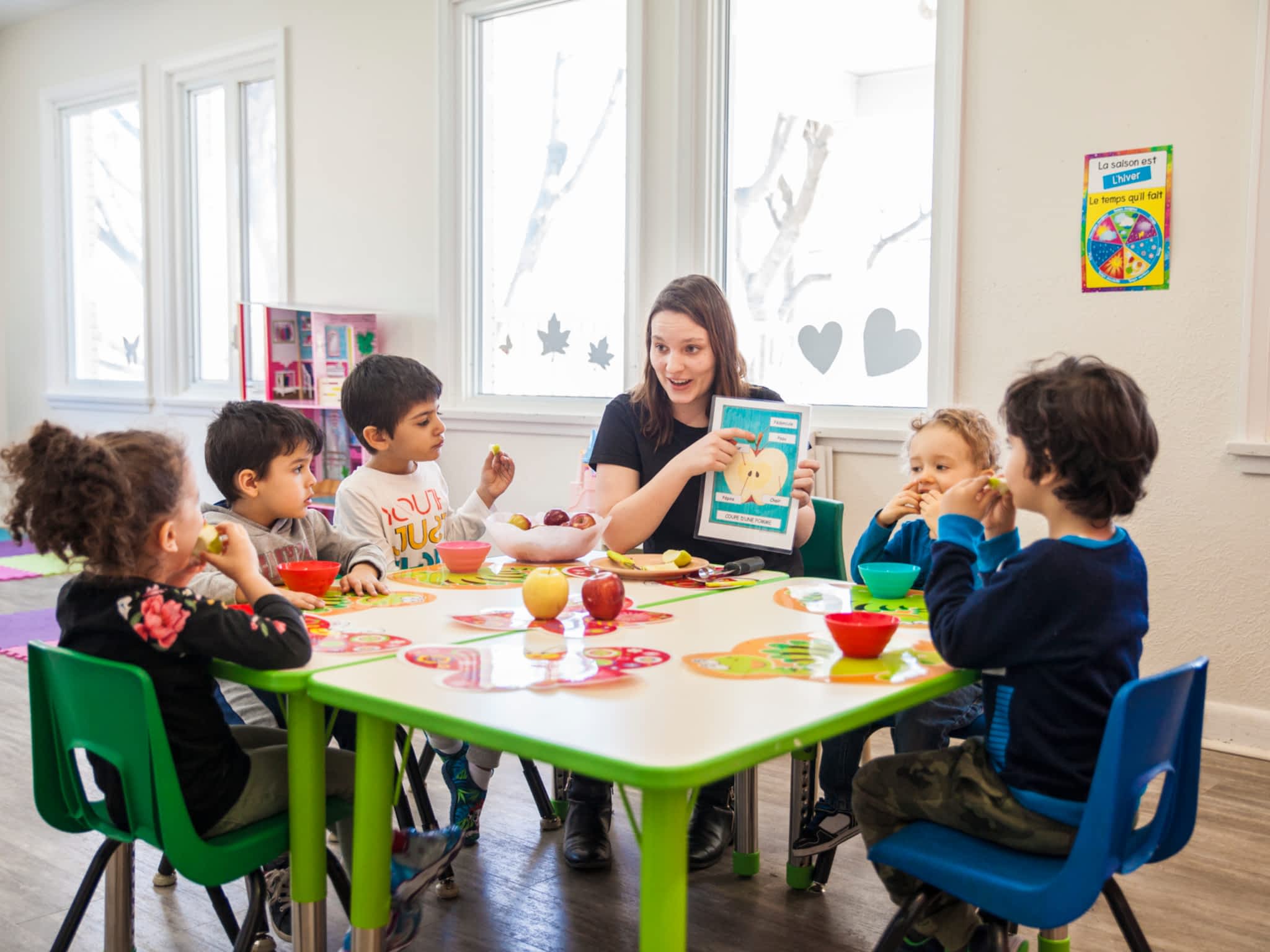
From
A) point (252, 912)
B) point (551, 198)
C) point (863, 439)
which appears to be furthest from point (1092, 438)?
point (551, 198)

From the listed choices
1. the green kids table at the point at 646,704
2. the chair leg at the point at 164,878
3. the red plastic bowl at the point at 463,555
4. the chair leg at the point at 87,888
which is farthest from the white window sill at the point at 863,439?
the chair leg at the point at 87,888

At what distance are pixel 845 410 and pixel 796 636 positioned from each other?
217 cm

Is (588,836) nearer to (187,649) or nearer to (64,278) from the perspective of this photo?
(187,649)

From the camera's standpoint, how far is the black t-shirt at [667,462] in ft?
7.77

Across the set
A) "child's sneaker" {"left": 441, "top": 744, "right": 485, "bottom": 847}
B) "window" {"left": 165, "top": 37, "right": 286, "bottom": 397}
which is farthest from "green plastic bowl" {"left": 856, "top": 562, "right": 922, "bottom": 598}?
"window" {"left": 165, "top": 37, "right": 286, "bottom": 397}

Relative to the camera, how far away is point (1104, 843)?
4.02 ft

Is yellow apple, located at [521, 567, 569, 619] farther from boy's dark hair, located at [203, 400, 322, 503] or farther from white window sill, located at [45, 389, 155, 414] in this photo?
white window sill, located at [45, 389, 155, 414]

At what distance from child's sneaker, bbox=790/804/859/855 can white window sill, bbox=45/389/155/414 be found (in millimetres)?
5142

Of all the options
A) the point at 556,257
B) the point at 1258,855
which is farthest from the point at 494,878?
the point at 556,257

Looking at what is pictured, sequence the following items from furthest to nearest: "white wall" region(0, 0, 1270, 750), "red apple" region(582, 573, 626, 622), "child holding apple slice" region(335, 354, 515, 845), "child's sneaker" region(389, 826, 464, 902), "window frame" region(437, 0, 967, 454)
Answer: "window frame" region(437, 0, 967, 454) < "white wall" region(0, 0, 1270, 750) < "child holding apple slice" region(335, 354, 515, 845) < "red apple" region(582, 573, 626, 622) < "child's sneaker" region(389, 826, 464, 902)

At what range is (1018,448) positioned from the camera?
1491mm

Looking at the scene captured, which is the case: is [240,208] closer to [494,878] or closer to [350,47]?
[350,47]

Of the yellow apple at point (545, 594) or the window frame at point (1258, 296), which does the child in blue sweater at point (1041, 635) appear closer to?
the yellow apple at point (545, 594)

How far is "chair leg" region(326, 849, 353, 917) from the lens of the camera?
160 cm
